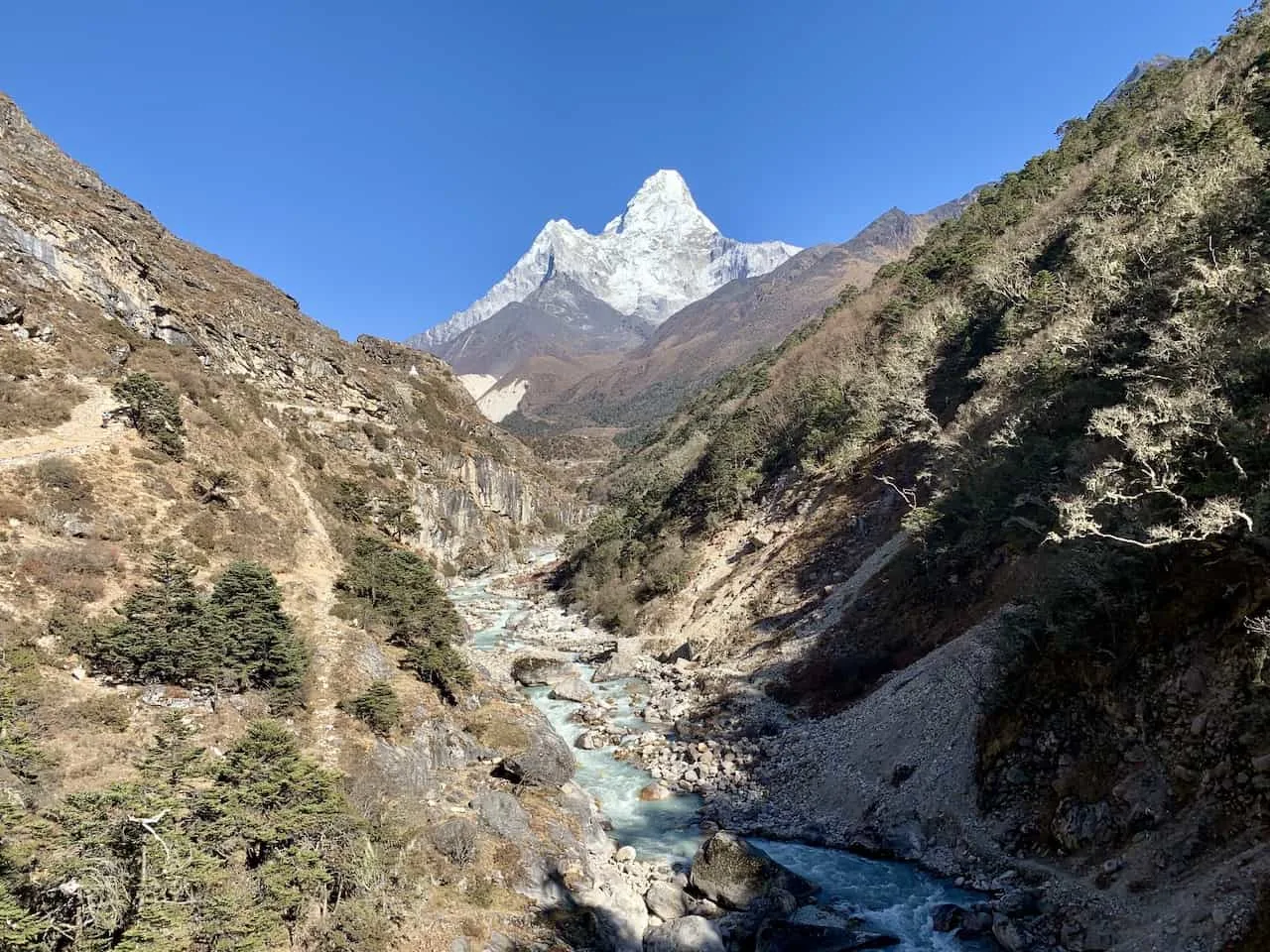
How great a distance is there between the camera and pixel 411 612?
25531 millimetres

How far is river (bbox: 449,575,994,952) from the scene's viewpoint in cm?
1446

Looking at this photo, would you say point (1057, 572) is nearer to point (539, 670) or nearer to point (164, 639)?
point (164, 639)

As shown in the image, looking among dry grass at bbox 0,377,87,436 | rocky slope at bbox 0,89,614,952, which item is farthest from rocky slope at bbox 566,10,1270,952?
dry grass at bbox 0,377,87,436

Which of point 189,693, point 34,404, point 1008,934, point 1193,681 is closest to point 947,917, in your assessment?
point 1008,934

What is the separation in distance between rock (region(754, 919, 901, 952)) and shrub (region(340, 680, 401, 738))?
37.2ft

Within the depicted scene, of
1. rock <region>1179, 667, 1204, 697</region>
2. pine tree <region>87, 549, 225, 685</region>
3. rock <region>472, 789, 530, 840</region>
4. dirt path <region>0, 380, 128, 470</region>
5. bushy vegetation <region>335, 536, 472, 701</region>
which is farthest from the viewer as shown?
bushy vegetation <region>335, 536, 472, 701</region>

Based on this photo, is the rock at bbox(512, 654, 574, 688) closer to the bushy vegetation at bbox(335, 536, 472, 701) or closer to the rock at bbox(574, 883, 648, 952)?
the bushy vegetation at bbox(335, 536, 472, 701)

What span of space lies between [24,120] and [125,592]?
51342 millimetres

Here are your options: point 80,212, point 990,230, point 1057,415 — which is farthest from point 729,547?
point 80,212

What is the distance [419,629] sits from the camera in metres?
25.2

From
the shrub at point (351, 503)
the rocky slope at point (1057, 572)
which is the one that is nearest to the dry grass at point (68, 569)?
the shrub at point (351, 503)

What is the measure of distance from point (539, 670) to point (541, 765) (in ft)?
50.3

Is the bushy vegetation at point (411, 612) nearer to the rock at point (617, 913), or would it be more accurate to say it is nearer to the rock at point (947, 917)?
the rock at point (617, 913)

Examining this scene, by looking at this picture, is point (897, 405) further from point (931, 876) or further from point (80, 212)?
point (80, 212)
